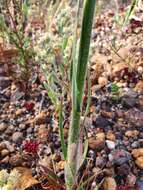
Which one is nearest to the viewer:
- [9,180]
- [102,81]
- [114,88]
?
[9,180]

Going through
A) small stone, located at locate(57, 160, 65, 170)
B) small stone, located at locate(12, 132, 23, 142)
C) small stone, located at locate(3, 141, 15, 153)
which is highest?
small stone, located at locate(12, 132, 23, 142)

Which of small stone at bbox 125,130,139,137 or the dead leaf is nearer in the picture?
the dead leaf

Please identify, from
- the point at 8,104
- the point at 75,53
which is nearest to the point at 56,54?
the point at 8,104

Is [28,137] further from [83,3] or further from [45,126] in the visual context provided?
[83,3]

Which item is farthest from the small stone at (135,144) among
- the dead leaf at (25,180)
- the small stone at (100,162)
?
the dead leaf at (25,180)

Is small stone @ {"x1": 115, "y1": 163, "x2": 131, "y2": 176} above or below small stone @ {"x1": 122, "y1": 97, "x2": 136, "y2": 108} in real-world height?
below

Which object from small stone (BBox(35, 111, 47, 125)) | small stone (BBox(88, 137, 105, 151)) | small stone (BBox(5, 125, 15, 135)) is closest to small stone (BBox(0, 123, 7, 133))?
small stone (BBox(5, 125, 15, 135))

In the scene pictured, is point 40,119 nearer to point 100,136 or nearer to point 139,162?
point 100,136

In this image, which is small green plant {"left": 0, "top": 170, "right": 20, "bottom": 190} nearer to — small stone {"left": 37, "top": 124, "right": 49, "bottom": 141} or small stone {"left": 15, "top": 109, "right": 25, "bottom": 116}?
small stone {"left": 37, "top": 124, "right": 49, "bottom": 141}

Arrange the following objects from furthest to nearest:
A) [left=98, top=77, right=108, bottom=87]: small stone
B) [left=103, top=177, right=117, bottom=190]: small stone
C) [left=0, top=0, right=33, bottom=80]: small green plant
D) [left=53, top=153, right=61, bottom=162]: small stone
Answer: [left=98, top=77, right=108, bottom=87]: small stone
[left=0, top=0, right=33, bottom=80]: small green plant
[left=53, top=153, right=61, bottom=162]: small stone
[left=103, top=177, right=117, bottom=190]: small stone

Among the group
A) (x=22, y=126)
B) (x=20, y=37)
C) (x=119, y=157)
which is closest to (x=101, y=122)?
(x=119, y=157)
